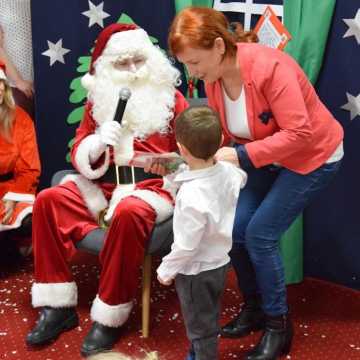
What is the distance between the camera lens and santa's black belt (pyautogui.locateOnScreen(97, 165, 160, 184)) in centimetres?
251

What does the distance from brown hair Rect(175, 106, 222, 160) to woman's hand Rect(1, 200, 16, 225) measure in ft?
4.42

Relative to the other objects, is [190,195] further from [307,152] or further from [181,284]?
[307,152]

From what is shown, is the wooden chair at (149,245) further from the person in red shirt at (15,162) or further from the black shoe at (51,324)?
the person in red shirt at (15,162)

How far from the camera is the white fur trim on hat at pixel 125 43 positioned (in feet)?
8.25

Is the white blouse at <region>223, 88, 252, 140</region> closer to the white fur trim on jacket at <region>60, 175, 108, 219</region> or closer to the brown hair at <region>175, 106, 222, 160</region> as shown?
the brown hair at <region>175, 106, 222, 160</region>

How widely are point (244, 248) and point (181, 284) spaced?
46 cm

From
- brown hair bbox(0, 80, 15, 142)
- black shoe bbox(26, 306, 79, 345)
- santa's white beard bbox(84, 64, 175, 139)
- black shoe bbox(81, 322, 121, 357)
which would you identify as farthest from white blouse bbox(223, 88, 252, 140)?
brown hair bbox(0, 80, 15, 142)

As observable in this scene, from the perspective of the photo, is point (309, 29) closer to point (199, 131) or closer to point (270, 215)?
point (270, 215)

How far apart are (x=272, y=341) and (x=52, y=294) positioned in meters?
0.90

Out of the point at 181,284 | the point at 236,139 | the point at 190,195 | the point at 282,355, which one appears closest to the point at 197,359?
the point at 181,284

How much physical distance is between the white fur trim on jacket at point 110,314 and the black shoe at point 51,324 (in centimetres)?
17

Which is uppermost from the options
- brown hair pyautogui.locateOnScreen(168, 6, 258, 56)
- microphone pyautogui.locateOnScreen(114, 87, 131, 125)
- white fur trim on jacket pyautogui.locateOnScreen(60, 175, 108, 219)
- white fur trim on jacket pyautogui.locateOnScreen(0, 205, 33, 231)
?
brown hair pyautogui.locateOnScreen(168, 6, 258, 56)

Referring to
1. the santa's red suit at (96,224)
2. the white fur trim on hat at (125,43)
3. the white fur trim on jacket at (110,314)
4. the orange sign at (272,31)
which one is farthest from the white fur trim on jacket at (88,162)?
the orange sign at (272,31)

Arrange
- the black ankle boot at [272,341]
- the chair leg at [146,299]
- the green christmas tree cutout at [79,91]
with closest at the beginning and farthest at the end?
1. the black ankle boot at [272,341]
2. the chair leg at [146,299]
3. the green christmas tree cutout at [79,91]
